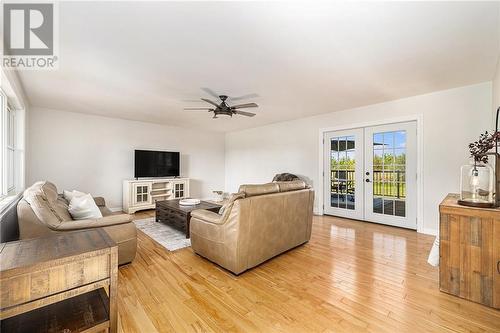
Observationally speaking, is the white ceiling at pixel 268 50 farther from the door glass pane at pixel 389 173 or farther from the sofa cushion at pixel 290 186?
the sofa cushion at pixel 290 186

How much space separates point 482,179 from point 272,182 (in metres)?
2.07

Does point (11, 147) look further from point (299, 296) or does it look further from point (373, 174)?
point (373, 174)

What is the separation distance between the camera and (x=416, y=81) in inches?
123

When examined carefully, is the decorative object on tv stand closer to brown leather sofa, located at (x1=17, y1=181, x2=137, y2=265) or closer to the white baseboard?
the white baseboard

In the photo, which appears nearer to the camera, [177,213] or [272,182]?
[272,182]

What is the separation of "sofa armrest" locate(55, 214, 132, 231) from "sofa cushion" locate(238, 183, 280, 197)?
138cm

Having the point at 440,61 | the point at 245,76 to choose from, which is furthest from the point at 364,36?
the point at 245,76

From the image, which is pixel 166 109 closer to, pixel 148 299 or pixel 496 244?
pixel 148 299

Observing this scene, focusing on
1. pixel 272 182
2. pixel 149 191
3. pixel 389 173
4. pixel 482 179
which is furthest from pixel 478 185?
pixel 149 191

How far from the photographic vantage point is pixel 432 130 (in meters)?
3.64

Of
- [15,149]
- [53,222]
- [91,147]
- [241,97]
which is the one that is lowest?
[53,222]

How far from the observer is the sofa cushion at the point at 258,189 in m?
2.36

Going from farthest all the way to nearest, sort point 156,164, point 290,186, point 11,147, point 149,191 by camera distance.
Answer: point 156,164
point 149,191
point 11,147
point 290,186

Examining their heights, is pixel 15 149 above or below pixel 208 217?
above
